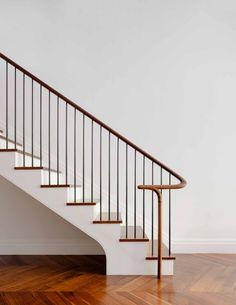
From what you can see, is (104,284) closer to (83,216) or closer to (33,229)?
(83,216)

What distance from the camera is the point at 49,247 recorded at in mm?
5988

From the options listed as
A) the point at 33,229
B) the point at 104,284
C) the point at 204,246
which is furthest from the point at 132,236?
the point at 33,229

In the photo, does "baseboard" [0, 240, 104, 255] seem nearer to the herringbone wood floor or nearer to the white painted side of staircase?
the herringbone wood floor

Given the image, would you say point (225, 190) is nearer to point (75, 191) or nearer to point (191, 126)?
point (191, 126)

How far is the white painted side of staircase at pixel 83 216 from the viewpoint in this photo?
4.69 m

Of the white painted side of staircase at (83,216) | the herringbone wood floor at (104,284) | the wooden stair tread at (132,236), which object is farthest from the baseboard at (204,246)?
the white painted side of staircase at (83,216)

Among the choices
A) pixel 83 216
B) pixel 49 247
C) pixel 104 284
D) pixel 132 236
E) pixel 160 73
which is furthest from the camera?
pixel 160 73

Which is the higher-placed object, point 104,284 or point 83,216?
point 83,216

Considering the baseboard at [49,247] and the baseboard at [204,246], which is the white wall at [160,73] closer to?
the baseboard at [204,246]

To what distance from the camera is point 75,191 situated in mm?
4961

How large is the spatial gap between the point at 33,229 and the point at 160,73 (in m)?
2.97

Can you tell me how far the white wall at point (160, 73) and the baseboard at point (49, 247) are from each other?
4.18 feet

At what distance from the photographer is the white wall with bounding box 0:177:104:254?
5.98m

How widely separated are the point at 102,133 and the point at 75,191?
1461 millimetres
